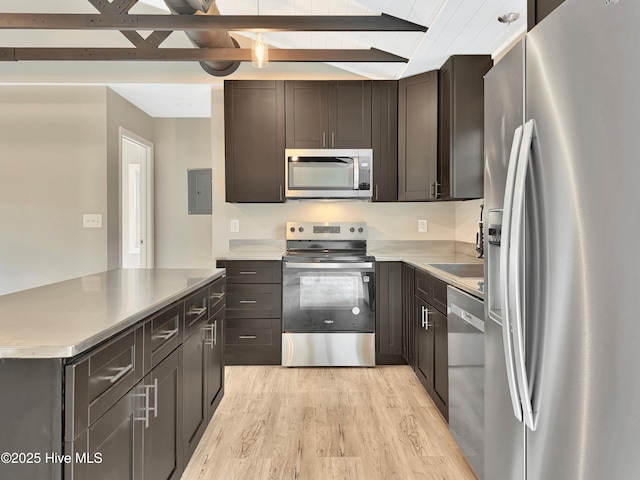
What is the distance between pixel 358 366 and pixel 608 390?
2.90 m

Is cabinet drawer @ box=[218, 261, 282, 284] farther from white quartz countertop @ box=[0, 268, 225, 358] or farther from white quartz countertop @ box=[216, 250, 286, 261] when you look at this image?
white quartz countertop @ box=[0, 268, 225, 358]

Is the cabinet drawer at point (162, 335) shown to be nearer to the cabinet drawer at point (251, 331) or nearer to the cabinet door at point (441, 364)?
the cabinet door at point (441, 364)

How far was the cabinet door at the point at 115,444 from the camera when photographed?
104cm

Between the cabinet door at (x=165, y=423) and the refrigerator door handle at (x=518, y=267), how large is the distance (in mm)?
1153

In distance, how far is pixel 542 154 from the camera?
109 centimetres

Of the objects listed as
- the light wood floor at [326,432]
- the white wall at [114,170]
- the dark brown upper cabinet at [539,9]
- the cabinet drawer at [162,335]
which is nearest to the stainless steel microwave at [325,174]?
the light wood floor at [326,432]

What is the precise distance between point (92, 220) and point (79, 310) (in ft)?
10.9

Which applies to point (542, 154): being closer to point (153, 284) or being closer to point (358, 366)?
point (153, 284)

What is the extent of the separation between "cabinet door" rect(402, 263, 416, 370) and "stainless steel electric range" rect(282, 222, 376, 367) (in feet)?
0.83

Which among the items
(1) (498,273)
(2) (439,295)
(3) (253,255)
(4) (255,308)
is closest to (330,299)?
(4) (255,308)

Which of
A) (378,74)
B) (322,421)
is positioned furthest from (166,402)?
(378,74)

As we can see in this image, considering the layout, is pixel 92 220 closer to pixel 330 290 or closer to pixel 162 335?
pixel 330 290

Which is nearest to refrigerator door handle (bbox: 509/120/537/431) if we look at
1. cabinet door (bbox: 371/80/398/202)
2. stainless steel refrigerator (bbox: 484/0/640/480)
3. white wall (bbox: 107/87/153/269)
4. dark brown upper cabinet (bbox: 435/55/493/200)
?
stainless steel refrigerator (bbox: 484/0/640/480)

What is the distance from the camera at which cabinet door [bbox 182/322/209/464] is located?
74.9 inches
